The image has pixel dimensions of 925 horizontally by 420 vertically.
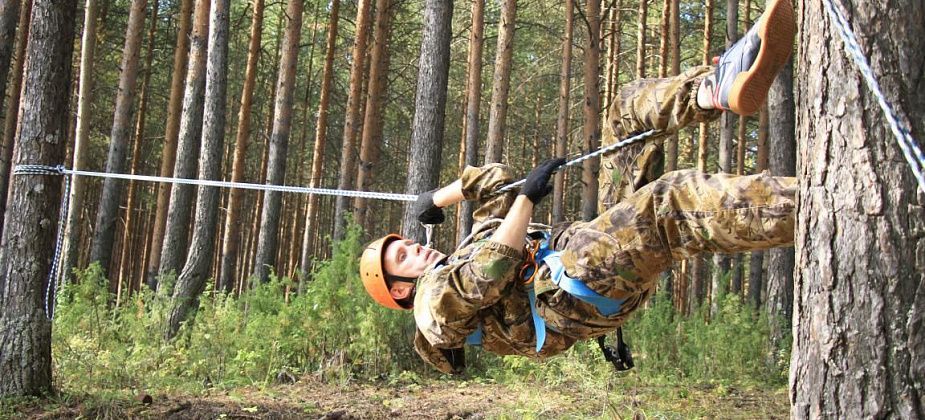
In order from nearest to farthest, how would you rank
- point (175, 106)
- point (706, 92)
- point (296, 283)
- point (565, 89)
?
point (706, 92) < point (296, 283) < point (175, 106) < point (565, 89)

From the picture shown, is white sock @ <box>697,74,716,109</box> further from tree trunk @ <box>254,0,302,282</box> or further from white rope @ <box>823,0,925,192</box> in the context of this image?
tree trunk @ <box>254,0,302,282</box>

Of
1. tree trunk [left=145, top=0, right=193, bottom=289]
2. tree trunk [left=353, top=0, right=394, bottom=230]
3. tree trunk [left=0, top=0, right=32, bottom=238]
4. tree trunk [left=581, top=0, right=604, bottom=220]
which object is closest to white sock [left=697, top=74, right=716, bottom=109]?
tree trunk [left=581, top=0, right=604, bottom=220]

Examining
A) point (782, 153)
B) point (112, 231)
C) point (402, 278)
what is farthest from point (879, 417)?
point (112, 231)

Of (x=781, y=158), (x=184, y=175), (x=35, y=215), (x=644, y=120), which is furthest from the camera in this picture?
(x=184, y=175)

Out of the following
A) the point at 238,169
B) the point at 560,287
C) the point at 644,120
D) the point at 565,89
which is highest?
the point at 565,89

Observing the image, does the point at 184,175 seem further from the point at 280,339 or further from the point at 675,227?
the point at 675,227

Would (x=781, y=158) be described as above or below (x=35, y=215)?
above

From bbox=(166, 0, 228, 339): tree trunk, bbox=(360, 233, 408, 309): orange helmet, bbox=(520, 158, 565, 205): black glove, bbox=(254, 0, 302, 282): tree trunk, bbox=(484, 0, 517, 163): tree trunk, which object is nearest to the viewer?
bbox=(520, 158, 565, 205): black glove

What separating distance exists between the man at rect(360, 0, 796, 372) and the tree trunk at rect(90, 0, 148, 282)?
33.1 ft

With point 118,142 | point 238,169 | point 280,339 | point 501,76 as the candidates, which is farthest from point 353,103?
point 280,339

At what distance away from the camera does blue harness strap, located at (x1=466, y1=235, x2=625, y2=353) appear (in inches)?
123

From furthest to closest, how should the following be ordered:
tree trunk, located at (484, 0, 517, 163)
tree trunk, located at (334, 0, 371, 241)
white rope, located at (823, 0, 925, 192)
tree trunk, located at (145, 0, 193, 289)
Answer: tree trunk, located at (145, 0, 193, 289) < tree trunk, located at (334, 0, 371, 241) < tree trunk, located at (484, 0, 517, 163) < white rope, located at (823, 0, 925, 192)

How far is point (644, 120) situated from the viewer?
126 inches

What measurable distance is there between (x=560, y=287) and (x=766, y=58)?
1268 millimetres
